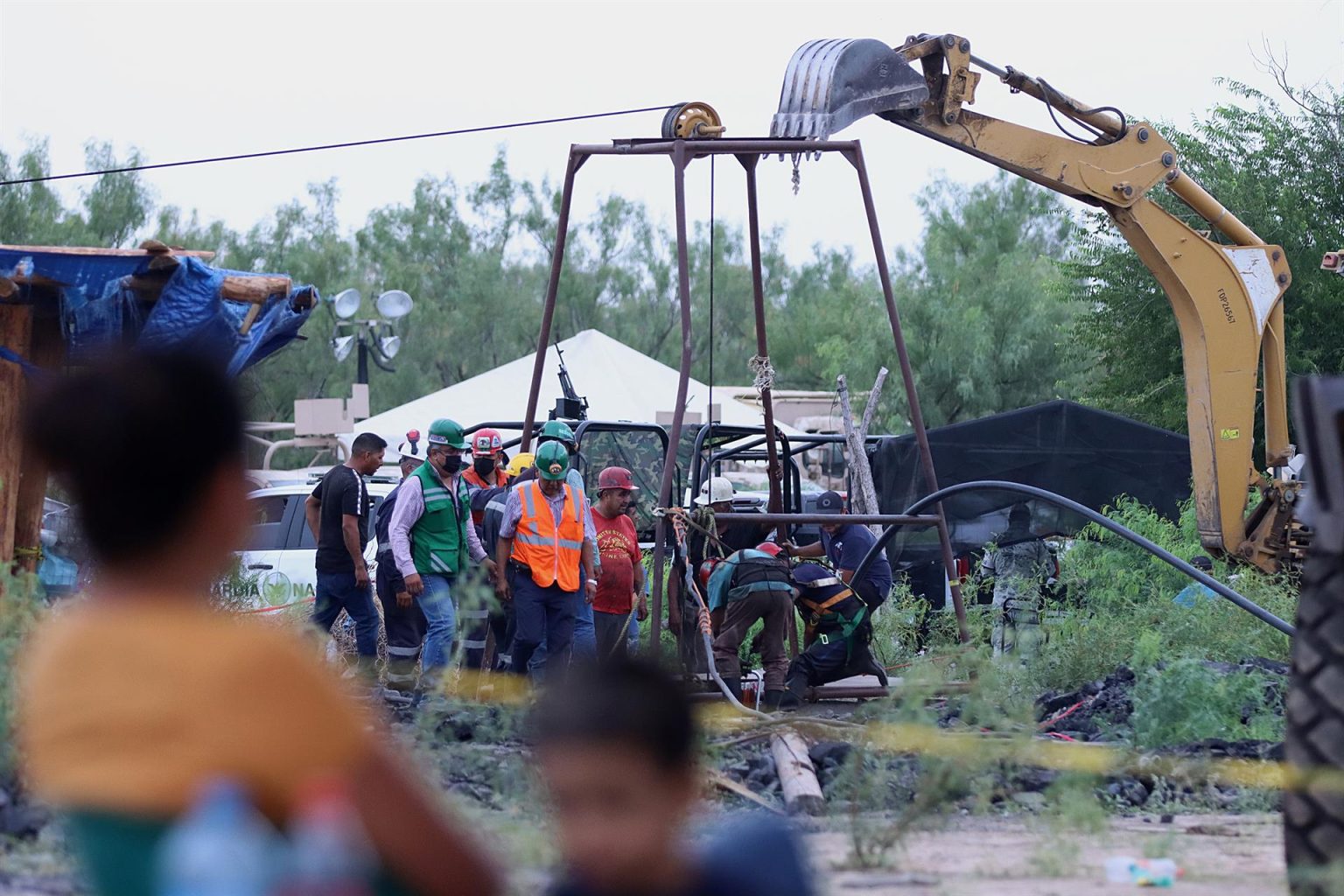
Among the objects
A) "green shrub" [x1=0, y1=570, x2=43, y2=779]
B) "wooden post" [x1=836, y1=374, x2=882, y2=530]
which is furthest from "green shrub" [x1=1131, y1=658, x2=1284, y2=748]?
"wooden post" [x1=836, y1=374, x2=882, y2=530]

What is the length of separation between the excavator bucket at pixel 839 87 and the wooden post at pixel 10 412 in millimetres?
4720

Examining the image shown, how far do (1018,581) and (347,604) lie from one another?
5068 mm

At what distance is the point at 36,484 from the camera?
8.50 metres

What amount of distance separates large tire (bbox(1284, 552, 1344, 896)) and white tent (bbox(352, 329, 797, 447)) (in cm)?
2011

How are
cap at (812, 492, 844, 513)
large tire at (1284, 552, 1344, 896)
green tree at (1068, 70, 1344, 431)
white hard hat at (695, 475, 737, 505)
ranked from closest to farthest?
large tire at (1284, 552, 1344, 896)
white hard hat at (695, 475, 737, 505)
cap at (812, 492, 844, 513)
green tree at (1068, 70, 1344, 431)

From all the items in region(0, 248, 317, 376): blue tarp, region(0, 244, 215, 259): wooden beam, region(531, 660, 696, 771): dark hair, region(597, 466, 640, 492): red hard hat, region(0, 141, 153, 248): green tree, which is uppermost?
region(0, 141, 153, 248): green tree

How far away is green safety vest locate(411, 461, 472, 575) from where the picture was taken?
9828mm

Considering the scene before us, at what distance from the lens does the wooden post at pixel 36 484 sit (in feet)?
27.3

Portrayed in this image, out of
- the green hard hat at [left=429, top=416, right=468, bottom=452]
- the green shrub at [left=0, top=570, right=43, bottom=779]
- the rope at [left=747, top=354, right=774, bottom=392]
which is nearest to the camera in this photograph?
the green shrub at [left=0, top=570, right=43, bottom=779]

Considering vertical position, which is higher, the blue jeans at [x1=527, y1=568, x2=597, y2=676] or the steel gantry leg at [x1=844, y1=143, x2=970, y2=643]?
the steel gantry leg at [x1=844, y1=143, x2=970, y2=643]

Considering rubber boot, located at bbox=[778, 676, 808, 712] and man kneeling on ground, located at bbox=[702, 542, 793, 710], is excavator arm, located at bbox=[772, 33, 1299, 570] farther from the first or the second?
rubber boot, located at bbox=[778, 676, 808, 712]

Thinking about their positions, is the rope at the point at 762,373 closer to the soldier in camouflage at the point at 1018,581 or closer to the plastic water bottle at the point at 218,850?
the soldier in camouflage at the point at 1018,581


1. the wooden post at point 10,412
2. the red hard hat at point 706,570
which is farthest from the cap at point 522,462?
the wooden post at point 10,412

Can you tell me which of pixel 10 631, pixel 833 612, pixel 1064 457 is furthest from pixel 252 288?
pixel 1064 457
